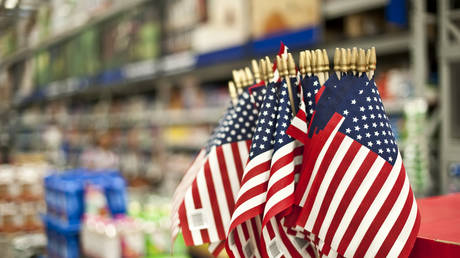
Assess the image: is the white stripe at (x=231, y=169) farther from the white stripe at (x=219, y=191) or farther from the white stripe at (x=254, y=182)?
the white stripe at (x=254, y=182)

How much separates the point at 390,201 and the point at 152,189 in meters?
7.06

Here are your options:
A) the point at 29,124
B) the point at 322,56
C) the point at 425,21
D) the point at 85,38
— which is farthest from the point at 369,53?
the point at 29,124

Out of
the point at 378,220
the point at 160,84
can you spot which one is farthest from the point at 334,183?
the point at 160,84

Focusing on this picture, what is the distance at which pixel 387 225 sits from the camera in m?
1.09

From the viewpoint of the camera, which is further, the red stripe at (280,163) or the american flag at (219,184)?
the american flag at (219,184)

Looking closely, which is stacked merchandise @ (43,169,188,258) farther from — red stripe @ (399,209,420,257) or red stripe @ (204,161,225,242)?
red stripe @ (399,209,420,257)

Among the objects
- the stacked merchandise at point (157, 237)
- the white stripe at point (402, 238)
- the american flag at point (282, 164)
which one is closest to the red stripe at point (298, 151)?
the american flag at point (282, 164)

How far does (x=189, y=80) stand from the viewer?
8.04 meters

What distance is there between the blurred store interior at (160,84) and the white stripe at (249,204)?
5.71 ft

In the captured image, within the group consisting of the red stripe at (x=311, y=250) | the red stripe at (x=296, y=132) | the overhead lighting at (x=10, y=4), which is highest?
the overhead lighting at (x=10, y=4)

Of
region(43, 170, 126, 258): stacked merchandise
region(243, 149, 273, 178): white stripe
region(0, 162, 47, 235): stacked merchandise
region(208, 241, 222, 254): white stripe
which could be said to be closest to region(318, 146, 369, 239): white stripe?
region(243, 149, 273, 178): white stripe

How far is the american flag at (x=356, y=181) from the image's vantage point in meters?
1.09

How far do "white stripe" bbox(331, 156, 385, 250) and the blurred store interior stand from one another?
1.97 metres

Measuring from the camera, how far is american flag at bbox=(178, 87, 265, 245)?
1417 millimetres
